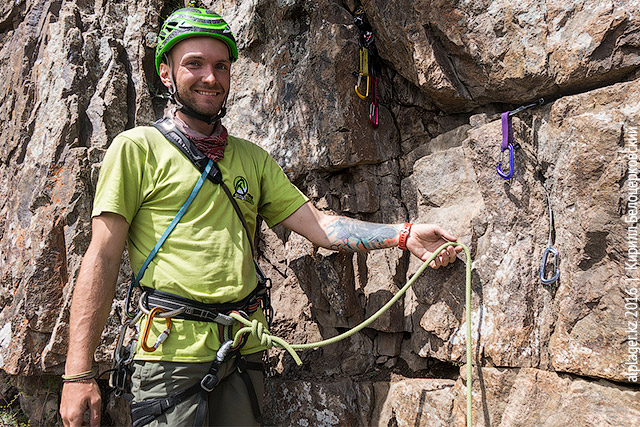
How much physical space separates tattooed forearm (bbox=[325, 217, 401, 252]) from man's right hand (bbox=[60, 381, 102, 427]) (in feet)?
5.55

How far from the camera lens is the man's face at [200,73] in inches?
118

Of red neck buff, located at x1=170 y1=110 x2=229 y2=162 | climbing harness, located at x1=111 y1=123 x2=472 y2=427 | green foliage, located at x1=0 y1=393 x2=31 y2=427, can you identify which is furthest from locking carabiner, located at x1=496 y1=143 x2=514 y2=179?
green foliage, located at x1=0 y1=393 x2=31 y2=427

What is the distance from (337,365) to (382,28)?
288 centimetres

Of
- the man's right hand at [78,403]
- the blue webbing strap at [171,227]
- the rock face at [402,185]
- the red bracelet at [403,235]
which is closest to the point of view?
the man's right hand at [78,403]

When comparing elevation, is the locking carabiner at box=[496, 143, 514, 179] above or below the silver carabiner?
above

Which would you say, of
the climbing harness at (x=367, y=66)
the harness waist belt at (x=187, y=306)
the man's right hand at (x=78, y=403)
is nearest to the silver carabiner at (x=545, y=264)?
the climbing harness at (x=367, y=66)

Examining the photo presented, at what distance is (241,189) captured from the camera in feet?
10.1

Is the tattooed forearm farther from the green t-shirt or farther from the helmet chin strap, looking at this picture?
the helmet chin strap

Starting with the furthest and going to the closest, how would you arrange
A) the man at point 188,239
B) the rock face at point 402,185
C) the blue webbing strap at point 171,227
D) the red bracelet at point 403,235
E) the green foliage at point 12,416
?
the green foliage at point 12,416, the red bracelet at point 403,235, the rock face at point 402,185, the blue webbing strap at point 171,227, the man at point 188,239

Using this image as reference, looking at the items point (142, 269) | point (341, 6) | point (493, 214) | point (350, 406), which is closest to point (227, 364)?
point (142, 269)

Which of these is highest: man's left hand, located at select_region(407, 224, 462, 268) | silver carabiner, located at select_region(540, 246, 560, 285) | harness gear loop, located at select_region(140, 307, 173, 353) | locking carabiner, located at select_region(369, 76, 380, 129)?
locking carabiner, located at select_region(369, 76, 380, 129)

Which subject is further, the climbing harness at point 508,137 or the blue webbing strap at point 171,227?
the climbing harness at point 508,137

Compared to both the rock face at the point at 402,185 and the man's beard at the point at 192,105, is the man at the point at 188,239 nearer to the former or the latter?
the man's beard at the point at 192,105

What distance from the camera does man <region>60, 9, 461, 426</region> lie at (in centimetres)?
261
